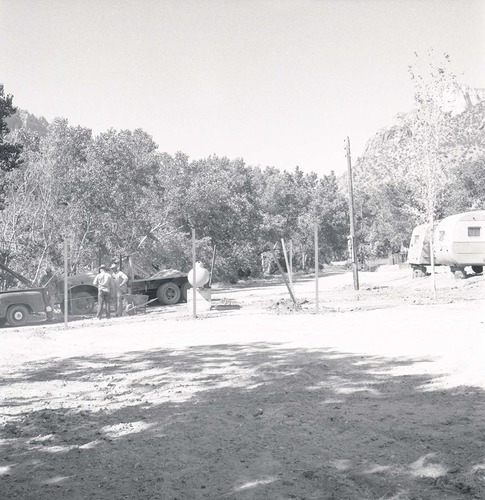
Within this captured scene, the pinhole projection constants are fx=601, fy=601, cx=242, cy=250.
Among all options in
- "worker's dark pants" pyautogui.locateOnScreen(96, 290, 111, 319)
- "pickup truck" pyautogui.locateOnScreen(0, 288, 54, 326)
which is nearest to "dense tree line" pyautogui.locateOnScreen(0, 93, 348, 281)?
"pickup truck" pyautogui.locateOnScreen(0, 288, 54, 326)

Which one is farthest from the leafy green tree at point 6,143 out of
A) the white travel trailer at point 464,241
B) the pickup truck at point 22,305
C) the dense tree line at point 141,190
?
the white travel trailer at point 464,241

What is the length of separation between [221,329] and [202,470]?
8.49 m

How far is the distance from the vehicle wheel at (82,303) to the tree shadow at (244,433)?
12.1 metres

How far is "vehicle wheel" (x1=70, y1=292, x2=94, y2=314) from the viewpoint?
65.7 feet

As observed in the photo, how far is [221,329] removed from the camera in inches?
502

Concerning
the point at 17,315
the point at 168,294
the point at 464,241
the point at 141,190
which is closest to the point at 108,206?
the point at 141,190

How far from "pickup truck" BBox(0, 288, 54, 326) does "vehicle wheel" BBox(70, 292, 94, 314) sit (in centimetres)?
266

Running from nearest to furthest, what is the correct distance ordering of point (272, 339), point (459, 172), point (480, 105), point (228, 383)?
point (228, 383) < point (272, 339) < point (480, 105) < point (459, 172)

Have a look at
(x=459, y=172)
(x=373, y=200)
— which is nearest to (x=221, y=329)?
(x=459, y=172)

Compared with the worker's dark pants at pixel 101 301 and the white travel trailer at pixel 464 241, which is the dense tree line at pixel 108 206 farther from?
the white travel trailer at pixel 464 241

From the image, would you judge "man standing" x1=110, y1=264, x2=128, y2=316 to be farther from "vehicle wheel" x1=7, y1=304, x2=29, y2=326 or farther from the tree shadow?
the tree shadow

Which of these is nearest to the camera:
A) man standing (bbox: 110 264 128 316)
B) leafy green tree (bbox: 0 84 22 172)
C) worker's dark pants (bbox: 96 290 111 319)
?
leafy green tree (bbox: 0 84 22 172)

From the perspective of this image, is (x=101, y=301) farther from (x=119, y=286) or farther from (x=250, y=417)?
(x=250, y=417)

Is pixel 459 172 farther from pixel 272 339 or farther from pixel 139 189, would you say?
pixel 272 339
